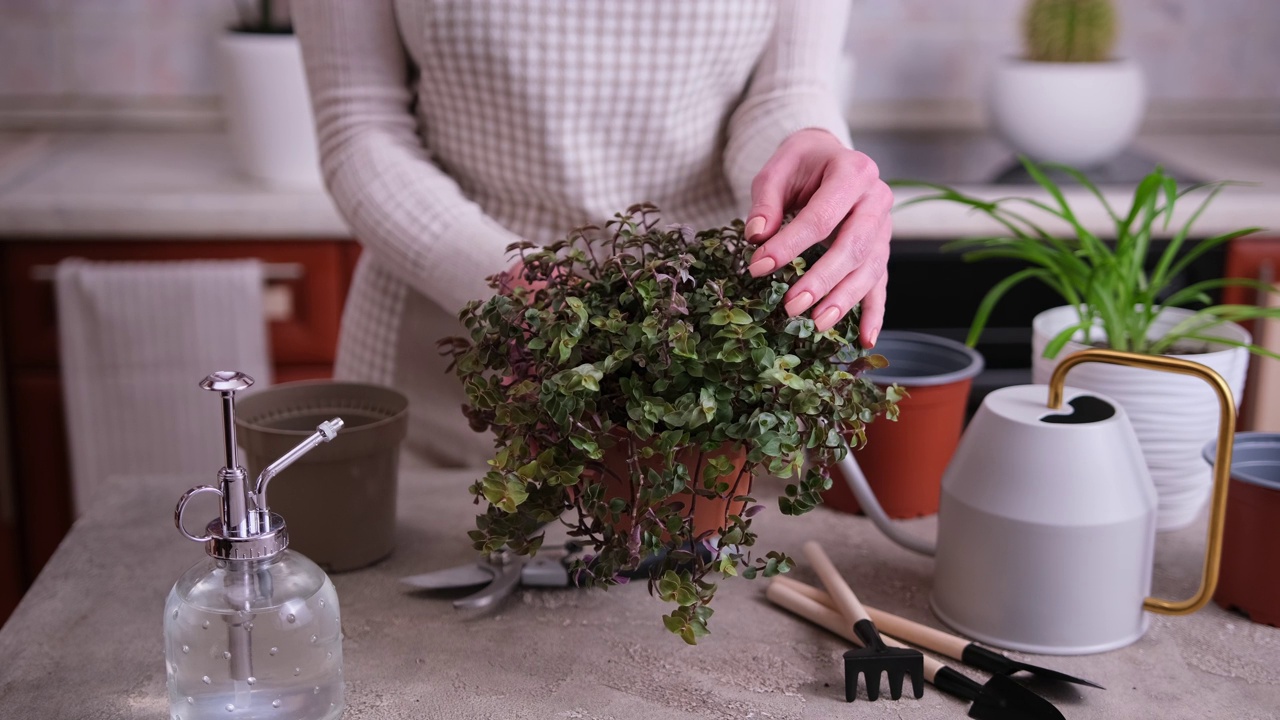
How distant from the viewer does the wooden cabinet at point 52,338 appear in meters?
1.84

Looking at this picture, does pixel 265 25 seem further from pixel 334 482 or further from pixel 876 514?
pixel 876 514

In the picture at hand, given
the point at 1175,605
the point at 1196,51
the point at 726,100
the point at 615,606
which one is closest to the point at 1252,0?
the point at 1196,51

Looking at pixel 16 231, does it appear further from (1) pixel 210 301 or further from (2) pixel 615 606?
(2) pixel 615 606

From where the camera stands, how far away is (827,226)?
757 mm

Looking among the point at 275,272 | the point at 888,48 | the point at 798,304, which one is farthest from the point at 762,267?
the point at 888,48

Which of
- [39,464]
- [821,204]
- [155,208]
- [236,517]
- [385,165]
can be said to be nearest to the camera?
[236,517]

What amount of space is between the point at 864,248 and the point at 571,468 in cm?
23

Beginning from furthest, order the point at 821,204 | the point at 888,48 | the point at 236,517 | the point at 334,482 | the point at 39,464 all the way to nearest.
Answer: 1. the point at 888,48
2. the point at 39,464
3. the point at 334,482
4. the point at 821,204
5. the point at 236,517

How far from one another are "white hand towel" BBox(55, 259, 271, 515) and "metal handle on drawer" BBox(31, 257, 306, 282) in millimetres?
20

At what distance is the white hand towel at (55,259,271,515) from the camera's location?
1809mm

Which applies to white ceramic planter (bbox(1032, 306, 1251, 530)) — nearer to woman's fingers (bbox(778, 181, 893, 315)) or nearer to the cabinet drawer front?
woman's fingers (bbox(778, 181, 893, 315))

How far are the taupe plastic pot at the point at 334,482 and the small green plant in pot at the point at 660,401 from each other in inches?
6.1

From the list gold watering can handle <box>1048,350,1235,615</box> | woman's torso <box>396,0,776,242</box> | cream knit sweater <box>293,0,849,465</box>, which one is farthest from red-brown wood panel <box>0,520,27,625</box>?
gold watering can handle <box>1048,350,1235,615</box>

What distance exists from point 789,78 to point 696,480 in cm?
54
